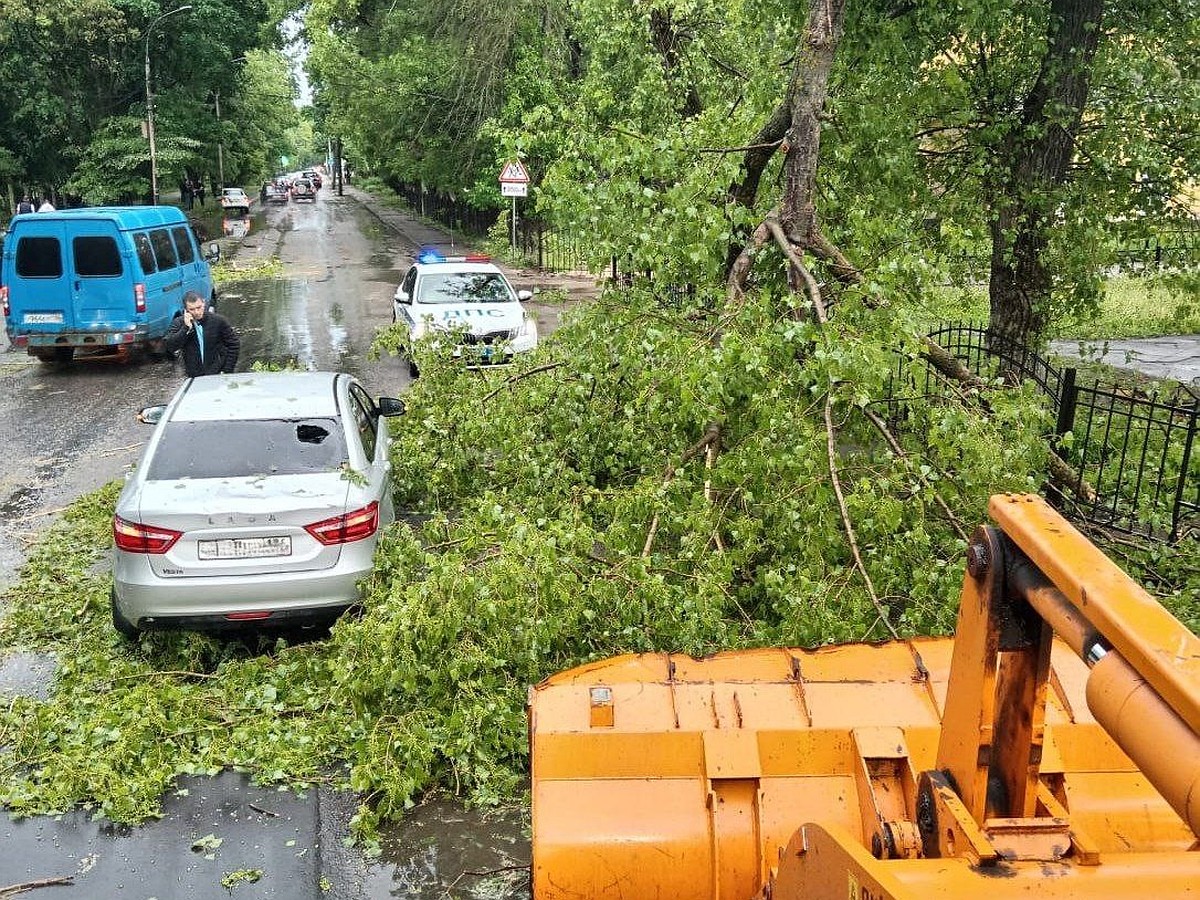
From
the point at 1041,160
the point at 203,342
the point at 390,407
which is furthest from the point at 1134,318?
the point at 203,342

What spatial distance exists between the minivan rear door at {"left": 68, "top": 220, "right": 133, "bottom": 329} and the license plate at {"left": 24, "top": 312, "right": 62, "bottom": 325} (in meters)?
0.27

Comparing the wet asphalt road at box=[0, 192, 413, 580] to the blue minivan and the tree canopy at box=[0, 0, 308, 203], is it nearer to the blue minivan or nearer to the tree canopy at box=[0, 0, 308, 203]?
the blue minivan

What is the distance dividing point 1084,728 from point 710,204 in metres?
3.99

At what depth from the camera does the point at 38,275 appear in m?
14.9

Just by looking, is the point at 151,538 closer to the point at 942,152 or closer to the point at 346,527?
the point at 346,527

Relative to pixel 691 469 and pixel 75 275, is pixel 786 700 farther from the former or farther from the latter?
pixel 75 275

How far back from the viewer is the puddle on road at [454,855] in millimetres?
4336

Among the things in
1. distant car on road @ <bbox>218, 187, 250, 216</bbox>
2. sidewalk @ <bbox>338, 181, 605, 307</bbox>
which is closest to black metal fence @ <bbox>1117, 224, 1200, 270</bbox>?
sidewalk @ <bbox>338, 181, 605, 307</bbox>

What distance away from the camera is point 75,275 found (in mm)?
14906

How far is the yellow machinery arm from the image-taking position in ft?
6.45

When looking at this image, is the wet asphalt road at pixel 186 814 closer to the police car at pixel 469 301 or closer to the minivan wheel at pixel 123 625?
the minivan wheel at pixel 123 625

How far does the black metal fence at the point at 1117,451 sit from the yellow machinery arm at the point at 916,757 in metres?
2.62

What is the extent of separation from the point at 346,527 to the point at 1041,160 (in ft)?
23.0

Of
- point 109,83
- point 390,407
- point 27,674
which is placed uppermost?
point 109,83
